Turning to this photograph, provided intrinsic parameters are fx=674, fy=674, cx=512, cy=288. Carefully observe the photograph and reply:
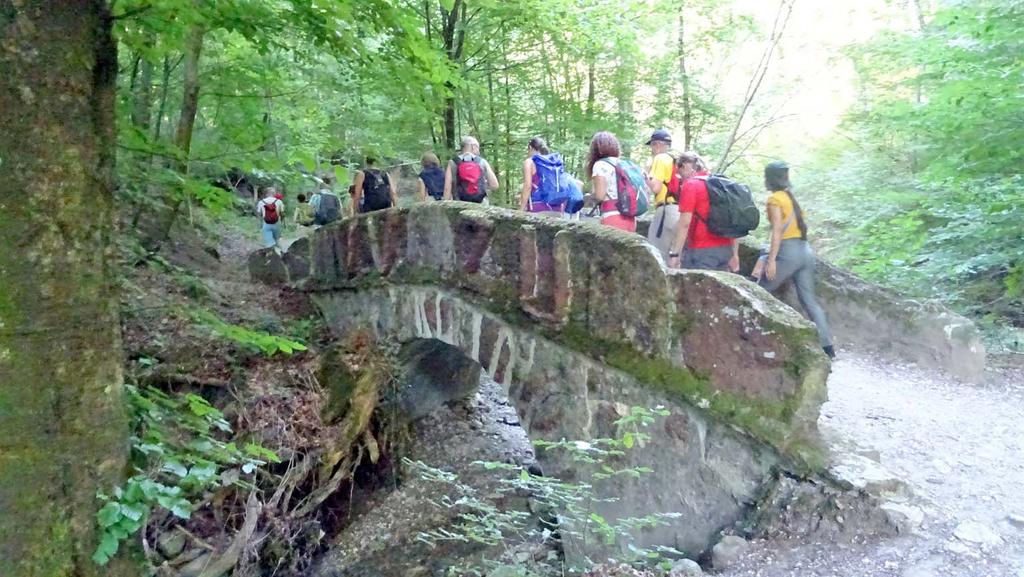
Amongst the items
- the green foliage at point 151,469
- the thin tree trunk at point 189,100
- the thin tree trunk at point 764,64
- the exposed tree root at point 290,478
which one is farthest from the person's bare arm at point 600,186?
the thin tree trunk at point 764,64

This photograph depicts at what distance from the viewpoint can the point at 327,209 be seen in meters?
9.41

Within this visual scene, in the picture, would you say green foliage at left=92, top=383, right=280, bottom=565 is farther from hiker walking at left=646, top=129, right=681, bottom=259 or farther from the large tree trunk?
hiker walking at left=646, top=129, right=681, bottom=259

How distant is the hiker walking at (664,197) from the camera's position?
17.6 feet

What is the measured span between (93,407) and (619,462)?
9.05 ft

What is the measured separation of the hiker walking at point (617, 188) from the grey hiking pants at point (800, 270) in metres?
1.07

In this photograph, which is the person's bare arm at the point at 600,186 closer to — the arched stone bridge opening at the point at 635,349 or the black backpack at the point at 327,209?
the arched stone bridge opening at the point at 635,349

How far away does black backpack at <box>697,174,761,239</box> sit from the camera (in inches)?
186

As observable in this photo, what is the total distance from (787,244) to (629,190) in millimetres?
1224

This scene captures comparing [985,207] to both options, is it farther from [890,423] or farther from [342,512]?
[342,512]

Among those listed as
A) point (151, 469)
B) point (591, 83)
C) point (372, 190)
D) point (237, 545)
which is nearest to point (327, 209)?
point (372, 190)

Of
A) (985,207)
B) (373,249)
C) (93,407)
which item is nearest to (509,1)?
(373,249)

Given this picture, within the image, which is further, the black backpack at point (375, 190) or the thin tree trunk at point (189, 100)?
the black backpack at point (375, 190)

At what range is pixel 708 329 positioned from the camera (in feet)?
11.5

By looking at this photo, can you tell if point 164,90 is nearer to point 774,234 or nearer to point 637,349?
point 637,349
